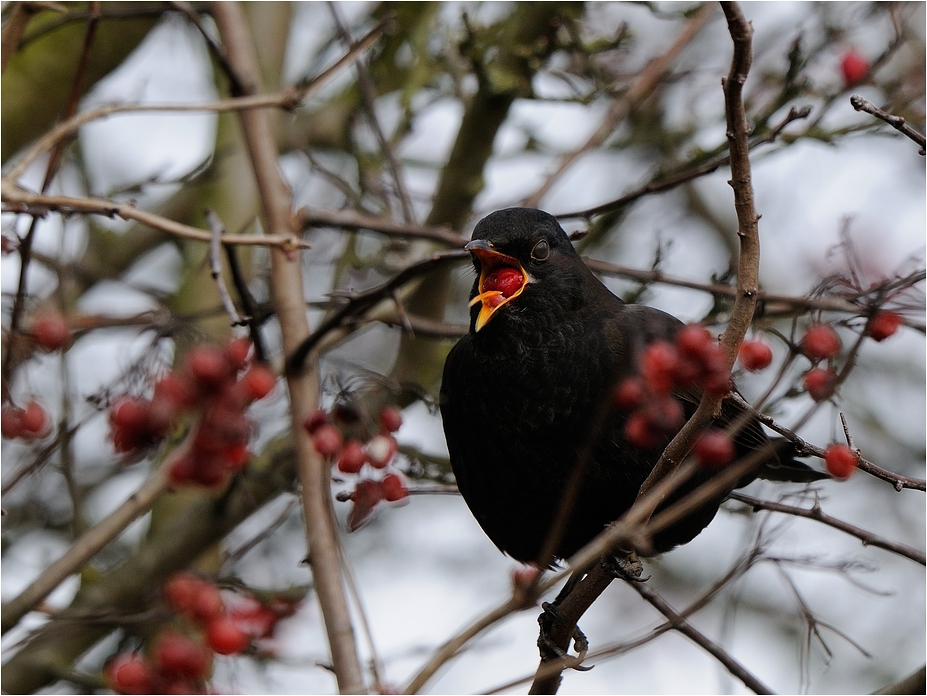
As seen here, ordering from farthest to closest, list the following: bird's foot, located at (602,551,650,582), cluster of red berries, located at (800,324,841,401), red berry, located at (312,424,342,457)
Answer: red berry, located at (312,424,342,457), bird's foot, located at (602,551,650,582), cluster of red berries, located at (800,324,841,401)

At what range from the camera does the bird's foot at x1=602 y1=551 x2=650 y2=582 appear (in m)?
2.71

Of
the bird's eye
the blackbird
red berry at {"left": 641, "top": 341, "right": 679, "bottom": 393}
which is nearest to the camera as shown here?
red berry at {"left": 641, "top": 341, "right": 679, "bottom": 393}

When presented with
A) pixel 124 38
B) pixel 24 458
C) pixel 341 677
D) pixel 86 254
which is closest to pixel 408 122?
pixel 124 38

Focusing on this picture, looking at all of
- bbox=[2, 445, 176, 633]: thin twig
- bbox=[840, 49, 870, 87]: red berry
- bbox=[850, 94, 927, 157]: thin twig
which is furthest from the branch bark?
bbox=[840, 49, 870, 87]: red berry

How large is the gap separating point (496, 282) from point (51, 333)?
1310 mm

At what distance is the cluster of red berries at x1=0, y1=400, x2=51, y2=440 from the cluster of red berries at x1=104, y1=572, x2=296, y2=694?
0.56 m

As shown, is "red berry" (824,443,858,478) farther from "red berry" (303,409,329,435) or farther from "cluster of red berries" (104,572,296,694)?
"cluster of red berries" (104,572,296,694)

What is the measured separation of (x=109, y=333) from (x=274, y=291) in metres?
0.55

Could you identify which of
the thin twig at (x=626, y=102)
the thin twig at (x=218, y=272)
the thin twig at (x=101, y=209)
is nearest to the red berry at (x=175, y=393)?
the thin twig at (x=218, y=272)

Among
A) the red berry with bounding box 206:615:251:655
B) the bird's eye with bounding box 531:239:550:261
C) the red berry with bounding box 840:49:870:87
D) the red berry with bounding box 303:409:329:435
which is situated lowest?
the red berry with bounding box 206:615:251:655

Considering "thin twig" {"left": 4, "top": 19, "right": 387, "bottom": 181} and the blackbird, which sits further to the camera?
the blackbird

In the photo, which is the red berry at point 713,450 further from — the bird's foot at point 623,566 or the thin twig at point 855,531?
the thin twig at point 855,531

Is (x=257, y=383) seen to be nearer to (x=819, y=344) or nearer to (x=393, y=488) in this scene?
(x=393, y=488)

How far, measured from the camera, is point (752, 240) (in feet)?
6.69
